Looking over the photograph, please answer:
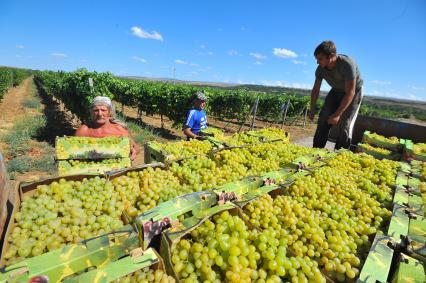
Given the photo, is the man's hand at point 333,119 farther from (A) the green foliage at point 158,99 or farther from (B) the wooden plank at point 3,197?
(A) the green foliage at point 158,99

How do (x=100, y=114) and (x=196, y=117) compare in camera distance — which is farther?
(x=196, y=117)

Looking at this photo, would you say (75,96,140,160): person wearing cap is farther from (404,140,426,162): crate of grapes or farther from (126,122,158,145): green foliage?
(126,122,158,145): green foliage

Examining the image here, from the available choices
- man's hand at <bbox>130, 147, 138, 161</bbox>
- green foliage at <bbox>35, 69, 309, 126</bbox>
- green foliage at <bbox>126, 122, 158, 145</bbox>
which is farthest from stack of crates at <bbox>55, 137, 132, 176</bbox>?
green foliage at <bbox>35, 69, 309, 126</bbox>

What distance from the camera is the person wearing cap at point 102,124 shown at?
3.71 metres

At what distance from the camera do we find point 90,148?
2.99 metres

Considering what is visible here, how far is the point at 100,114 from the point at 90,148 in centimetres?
91

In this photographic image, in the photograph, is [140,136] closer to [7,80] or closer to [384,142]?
[384,142]

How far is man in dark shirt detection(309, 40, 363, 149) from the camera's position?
13.7 ft

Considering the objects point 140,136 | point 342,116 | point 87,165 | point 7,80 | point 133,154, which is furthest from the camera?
point 7,80

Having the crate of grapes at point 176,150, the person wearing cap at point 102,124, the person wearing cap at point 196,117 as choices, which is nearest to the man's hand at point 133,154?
the person wearing cap at point 102,124

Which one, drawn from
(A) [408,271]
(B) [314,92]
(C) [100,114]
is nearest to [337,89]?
(B) [314,92]

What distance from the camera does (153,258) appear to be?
1.25 meters

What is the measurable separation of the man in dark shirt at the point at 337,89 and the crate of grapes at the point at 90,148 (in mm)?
3414

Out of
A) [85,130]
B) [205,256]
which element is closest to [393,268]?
[205,256]
